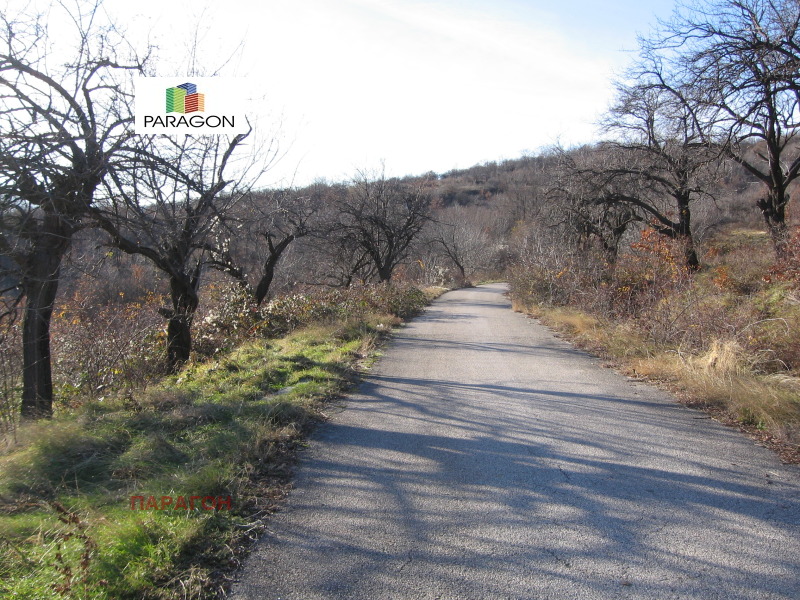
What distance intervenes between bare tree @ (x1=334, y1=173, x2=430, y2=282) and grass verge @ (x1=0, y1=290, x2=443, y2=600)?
1663 cm

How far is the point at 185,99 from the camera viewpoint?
8.90 m

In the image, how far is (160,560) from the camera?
3098 mm

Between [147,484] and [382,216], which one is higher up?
[382,216]

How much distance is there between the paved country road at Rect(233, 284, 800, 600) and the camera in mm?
2953

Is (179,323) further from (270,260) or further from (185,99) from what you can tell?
(270,260)

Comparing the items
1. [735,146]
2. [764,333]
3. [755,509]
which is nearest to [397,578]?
[755,509]

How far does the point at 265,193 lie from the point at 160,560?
1053 centimetres

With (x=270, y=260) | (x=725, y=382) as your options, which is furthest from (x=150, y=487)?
(x=270, y=260)

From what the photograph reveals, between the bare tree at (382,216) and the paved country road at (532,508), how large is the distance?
1759cm

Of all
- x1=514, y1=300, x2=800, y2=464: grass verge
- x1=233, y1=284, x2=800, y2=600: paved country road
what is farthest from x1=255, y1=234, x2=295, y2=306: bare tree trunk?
x1=233, y1=284, x2=800, y2=600: paved country road

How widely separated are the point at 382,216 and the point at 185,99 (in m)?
16.2

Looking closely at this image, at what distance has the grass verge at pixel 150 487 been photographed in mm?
2969

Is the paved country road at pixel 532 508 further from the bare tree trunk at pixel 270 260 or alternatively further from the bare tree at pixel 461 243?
the bare tree at pixel 461 243

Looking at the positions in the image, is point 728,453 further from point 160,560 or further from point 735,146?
point 735,146
